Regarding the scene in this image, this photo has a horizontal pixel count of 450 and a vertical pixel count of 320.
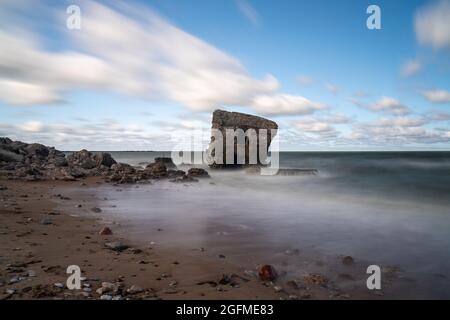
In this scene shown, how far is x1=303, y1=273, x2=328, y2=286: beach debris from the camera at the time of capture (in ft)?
20.4

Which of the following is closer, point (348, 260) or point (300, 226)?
point (348, 260)

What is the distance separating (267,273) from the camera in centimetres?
630

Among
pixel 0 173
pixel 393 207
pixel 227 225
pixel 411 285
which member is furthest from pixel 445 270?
pixel 0 173

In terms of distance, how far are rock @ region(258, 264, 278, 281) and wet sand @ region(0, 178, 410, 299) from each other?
4.5 inches

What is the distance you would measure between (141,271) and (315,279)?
360cm

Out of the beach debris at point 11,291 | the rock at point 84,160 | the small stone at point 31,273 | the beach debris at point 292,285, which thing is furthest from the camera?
the rock at point 84,160

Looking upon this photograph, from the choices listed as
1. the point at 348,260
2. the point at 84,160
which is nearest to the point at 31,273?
the point at 348,260

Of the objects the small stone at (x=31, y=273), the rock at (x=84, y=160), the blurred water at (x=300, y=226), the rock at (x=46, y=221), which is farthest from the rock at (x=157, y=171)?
the small stone at (x=31, y=273)

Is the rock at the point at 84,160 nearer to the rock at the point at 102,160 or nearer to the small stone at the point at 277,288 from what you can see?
the rock at the point at 102,160

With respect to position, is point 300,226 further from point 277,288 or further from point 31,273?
point 31,273

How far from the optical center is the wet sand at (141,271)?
536 centimetres

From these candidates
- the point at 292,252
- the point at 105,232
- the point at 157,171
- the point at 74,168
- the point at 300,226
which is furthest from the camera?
the point at 157,171

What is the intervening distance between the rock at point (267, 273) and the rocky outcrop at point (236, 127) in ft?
118

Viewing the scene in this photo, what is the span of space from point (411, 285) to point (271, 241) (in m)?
3.69
